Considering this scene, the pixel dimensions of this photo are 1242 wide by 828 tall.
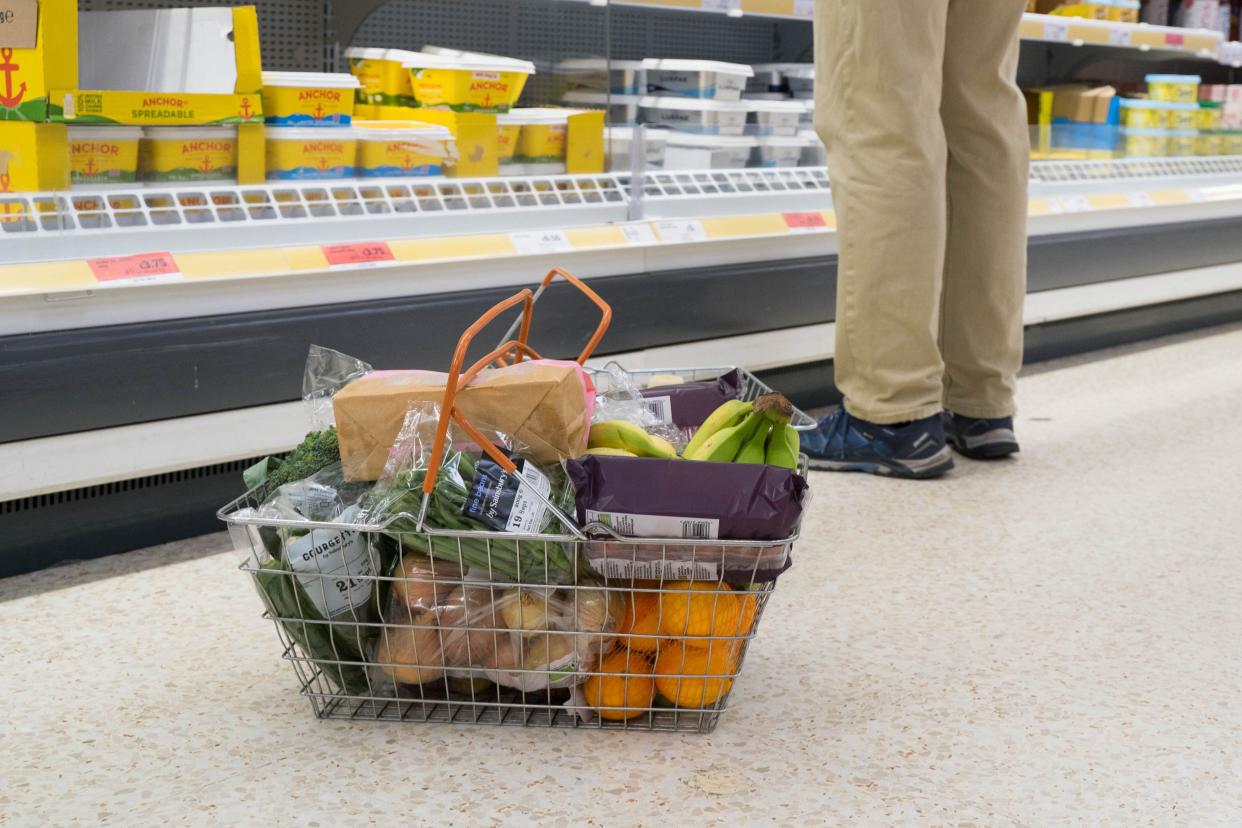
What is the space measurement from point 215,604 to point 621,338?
96 centimetres

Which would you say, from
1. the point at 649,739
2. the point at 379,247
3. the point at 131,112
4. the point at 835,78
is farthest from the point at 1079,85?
the point at 649,739

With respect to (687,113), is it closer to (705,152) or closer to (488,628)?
(705,152)

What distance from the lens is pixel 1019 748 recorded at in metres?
1.29

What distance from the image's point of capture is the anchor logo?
5.74 ft

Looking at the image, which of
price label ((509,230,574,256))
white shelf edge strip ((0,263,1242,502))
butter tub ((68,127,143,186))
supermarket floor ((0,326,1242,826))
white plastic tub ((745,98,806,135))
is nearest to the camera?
supermarket floor ((0,326,1242,826))

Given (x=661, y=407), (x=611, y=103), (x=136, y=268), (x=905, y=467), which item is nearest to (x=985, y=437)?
(x=905, y=467)

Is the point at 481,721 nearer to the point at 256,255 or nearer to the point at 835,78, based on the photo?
the point at 256,255

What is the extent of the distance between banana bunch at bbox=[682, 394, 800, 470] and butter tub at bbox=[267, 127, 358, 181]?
3.35ft

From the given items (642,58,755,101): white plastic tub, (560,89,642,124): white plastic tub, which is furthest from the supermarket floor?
(642,58,755,101): white plastic tub

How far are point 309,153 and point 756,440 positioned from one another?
1.09 metres

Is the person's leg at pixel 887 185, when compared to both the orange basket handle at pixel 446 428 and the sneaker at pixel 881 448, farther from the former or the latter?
the orange basket handle at pixel 446 428

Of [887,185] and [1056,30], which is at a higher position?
[1056,30]

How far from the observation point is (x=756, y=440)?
4.50ft

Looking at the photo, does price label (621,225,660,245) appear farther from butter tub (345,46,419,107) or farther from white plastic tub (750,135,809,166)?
white plastic tub (750,135,809,166)
